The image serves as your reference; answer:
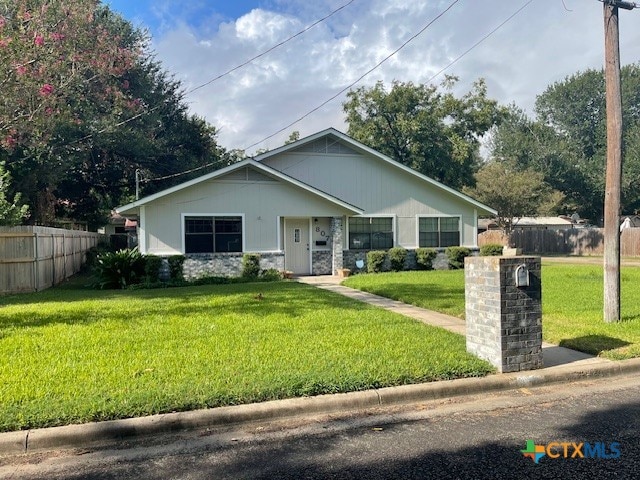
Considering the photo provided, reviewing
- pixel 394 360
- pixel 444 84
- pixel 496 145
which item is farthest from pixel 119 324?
pixel 496 145

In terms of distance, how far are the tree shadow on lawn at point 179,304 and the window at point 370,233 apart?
690 cm

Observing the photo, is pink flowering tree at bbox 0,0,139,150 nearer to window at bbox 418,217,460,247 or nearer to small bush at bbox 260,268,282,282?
small bush at bbox 260,268,282,282

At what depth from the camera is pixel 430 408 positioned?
4.83 meters

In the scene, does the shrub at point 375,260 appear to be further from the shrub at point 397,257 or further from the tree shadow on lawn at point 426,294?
the tree shadow on lawn at point 426,294

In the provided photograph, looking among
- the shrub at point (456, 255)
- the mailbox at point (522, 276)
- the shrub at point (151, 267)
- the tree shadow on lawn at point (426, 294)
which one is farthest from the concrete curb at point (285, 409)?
the shrub at point (456, 255)

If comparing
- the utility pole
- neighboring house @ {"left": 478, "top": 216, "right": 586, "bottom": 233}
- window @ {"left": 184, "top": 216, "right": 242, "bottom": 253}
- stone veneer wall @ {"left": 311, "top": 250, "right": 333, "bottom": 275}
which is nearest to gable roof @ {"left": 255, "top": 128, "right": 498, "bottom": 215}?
window @ {"left": 184, "top": 216, "right": 242, "bottom": 253}

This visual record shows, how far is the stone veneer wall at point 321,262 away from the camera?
1883 cm

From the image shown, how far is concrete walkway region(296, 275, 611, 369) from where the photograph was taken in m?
6.11

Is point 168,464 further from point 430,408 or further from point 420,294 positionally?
point 420,294

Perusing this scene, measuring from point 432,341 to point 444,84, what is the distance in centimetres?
2963

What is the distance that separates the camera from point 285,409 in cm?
458

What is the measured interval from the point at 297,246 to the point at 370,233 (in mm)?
3099

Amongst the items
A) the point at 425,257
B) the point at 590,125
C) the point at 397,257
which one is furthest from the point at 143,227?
the point at 590,125

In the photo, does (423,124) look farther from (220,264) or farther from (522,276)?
(522,276)
